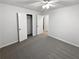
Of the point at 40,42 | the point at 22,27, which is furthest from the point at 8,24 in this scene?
the point at 40,42

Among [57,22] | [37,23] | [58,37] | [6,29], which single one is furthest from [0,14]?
[58,37]

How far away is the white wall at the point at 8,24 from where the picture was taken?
3.13 m

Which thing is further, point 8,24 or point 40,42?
point 40,42

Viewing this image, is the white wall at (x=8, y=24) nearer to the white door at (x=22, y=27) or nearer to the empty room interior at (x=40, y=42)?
the empty room interior at (x=40, y=42)

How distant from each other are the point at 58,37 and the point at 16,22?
10.5 feet

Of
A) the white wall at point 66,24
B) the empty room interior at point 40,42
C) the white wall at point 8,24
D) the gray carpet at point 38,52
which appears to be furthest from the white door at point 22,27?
the white wall at point 66,24

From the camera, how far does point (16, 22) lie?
381 cm

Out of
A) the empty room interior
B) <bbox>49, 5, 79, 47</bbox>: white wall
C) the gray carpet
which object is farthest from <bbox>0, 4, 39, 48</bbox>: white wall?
<bbox>49, 5, 79, 47</bbox>: white wall

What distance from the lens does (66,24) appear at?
12.5 ft

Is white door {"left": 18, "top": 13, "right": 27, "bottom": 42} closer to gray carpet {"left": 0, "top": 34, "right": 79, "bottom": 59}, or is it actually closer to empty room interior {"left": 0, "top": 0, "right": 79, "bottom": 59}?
empty room interior {"left": 0, "top": 0, "right": 79, "bottom": 59}

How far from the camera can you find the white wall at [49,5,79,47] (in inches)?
130

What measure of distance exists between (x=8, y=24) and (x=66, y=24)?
140 inches

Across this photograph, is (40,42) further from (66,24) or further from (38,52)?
(66,24)

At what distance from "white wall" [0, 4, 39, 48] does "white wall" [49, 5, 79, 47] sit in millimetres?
2823
